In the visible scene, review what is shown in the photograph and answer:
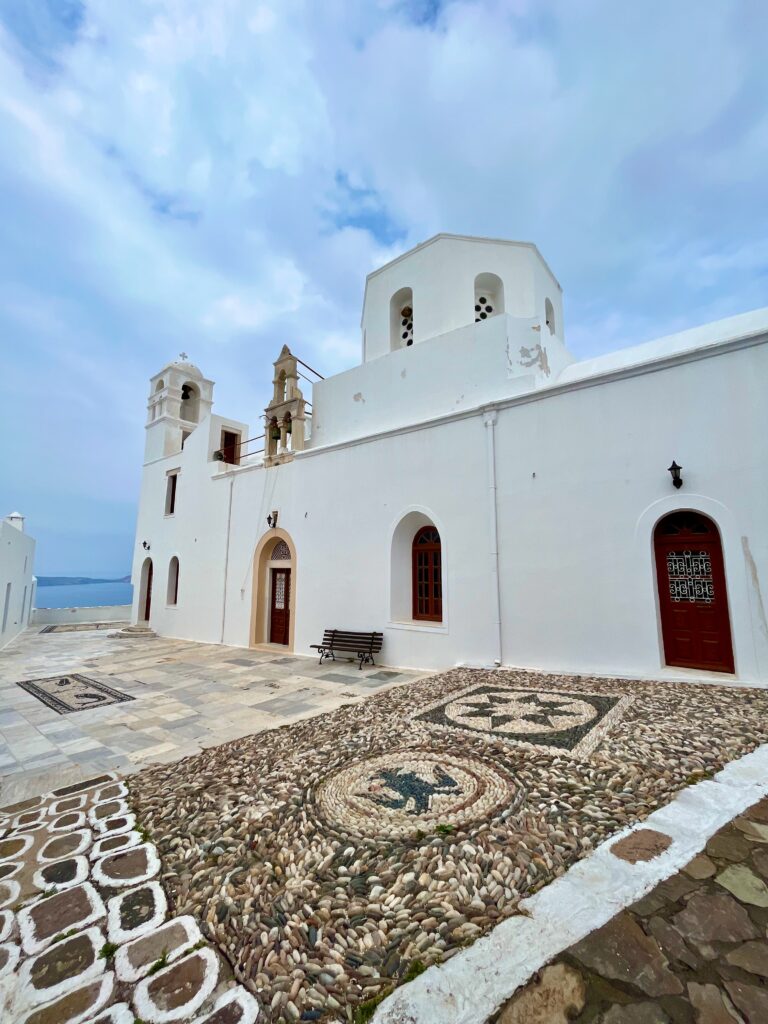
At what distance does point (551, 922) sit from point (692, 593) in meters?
5.40

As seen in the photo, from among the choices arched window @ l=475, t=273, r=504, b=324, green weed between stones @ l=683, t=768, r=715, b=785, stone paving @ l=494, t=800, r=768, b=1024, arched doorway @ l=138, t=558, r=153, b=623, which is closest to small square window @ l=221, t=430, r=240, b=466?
arched doorway @ l=138, t=558, r=153, b=623

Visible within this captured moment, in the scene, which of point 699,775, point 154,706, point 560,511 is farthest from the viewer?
point 560,511

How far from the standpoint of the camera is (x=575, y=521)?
652 centimetres

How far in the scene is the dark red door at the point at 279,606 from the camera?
428 inches

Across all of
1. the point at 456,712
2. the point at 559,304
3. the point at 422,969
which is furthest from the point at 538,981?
the point at 559,304

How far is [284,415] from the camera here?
1132 cm

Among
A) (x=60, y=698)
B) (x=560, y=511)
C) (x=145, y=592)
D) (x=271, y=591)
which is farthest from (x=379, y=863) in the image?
(x=145, y=592)

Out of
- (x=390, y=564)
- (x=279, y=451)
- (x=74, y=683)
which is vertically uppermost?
(x=279, y=451)

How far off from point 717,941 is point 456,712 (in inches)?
125

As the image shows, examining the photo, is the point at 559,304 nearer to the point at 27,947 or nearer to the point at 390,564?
the point at 390,564

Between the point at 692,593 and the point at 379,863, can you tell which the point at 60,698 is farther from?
the point at 692,593

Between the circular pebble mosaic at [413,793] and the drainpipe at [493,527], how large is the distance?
3697 mm

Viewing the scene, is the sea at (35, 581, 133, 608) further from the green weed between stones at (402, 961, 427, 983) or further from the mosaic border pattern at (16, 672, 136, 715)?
the green weed between stones at (402, 961, 427, 983)

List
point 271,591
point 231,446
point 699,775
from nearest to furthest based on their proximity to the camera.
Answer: point 699,775
point 271,591
point 231,446
